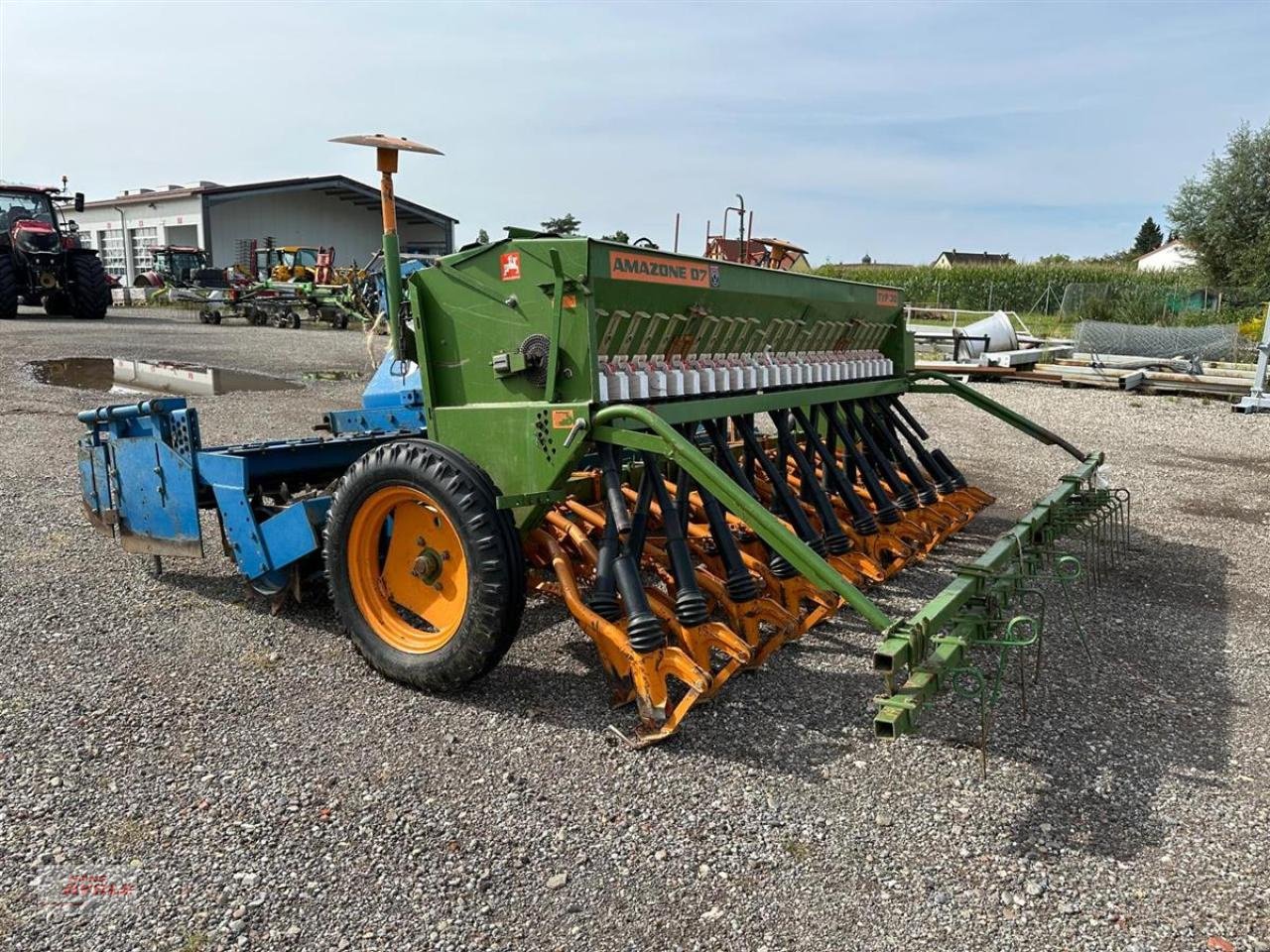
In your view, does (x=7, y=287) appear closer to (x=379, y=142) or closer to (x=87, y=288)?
(x=87, y=288)

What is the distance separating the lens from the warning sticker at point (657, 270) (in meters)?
4.01

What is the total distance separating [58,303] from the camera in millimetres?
22250

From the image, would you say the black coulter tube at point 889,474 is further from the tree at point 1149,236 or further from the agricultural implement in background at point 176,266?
the tree at point 1149,236

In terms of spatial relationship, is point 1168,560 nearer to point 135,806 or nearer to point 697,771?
point 697,771

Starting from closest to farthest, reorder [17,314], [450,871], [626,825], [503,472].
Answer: [450,871] < [626,825] < [503,472] < [17,314]

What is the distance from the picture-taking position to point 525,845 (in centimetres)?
301

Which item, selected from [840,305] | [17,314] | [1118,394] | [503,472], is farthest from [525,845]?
[17,314]

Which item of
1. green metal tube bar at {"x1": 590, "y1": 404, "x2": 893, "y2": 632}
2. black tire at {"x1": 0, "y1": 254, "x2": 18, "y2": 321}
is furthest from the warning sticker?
black tire at {"x1": 0, "y1": 254, "x2": 18, "y2": 321}

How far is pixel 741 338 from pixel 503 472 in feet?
5.91

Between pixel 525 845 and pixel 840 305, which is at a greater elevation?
pixel 840 305

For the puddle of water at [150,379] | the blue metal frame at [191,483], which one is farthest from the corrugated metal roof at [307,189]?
the blue metal frame at [191,483]

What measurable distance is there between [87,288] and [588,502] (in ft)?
68.6

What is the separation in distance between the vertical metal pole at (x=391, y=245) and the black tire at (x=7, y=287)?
765 inches

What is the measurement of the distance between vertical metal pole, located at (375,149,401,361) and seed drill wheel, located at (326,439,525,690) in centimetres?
84
